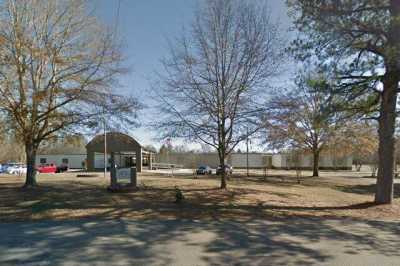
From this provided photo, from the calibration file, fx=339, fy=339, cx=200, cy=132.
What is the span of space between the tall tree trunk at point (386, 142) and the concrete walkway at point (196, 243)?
186 inches

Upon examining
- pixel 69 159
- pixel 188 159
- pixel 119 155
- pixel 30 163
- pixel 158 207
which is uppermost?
pixel 30 163

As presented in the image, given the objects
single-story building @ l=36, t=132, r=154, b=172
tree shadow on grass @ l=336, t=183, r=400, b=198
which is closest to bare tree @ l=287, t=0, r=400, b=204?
tree shadow on grass @ l=336, t=183, r=400, b=198

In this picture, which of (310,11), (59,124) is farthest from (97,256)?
(59,124)

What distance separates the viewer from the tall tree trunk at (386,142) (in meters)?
13.1

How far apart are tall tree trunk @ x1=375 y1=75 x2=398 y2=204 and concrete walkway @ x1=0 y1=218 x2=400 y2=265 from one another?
15.5ft

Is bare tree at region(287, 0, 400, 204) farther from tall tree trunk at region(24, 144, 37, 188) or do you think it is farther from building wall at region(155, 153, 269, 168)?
building wall at region(155, 153, 269, 168)

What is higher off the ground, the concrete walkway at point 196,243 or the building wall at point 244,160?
the concrete walkway at point 196,243

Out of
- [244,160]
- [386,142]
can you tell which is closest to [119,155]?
[386,142]

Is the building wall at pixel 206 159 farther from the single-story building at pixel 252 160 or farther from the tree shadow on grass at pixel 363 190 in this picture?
the tree shadow on grass at pixel 363 190

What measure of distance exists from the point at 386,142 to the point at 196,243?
9.93 meters

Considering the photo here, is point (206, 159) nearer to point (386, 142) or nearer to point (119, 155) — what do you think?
point (119, 155)

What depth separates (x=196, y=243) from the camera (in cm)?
685

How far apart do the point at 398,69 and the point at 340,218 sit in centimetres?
560

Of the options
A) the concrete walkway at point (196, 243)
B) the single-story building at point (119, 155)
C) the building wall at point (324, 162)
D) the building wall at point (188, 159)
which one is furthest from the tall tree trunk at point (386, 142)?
the building wall at point (188, 159)
